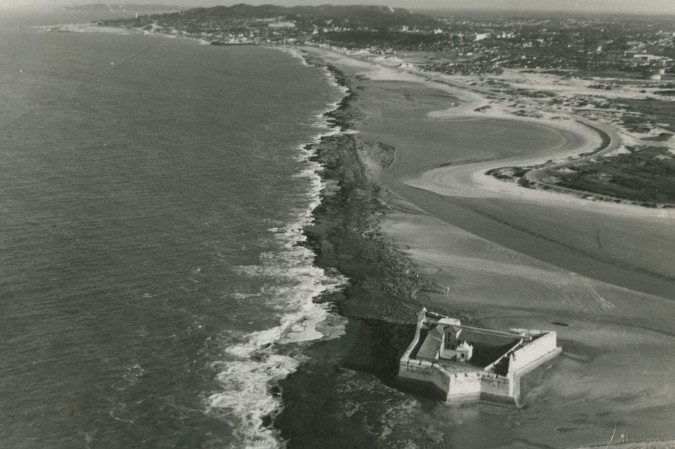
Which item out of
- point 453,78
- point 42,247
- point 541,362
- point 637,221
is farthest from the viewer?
point 453,78

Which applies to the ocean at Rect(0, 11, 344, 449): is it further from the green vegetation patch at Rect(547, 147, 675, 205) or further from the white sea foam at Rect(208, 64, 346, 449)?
the green vegetation patch at Rect(547, 147, 675, 205)

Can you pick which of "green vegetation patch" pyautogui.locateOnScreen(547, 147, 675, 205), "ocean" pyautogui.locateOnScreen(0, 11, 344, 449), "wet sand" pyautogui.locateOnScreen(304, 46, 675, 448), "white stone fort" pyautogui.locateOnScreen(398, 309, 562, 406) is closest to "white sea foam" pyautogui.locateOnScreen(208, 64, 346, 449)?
"ocean" pyautogui.locateOnScreen(0, 11, 344, 449)

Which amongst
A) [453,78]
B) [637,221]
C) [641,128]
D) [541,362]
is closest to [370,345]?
[541,362]

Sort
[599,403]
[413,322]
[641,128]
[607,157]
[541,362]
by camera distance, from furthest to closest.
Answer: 1. [641,128]
2. [607,157]
3. [413,322]
4. [541,362]
5. [599,403]

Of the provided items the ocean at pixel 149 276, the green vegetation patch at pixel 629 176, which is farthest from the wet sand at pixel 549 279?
the ocean at pixel 149 276

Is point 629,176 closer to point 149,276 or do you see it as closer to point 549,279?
point 549,279

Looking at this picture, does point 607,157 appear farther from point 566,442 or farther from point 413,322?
point 566,442

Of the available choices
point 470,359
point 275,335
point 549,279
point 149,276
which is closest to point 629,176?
point 549,279
